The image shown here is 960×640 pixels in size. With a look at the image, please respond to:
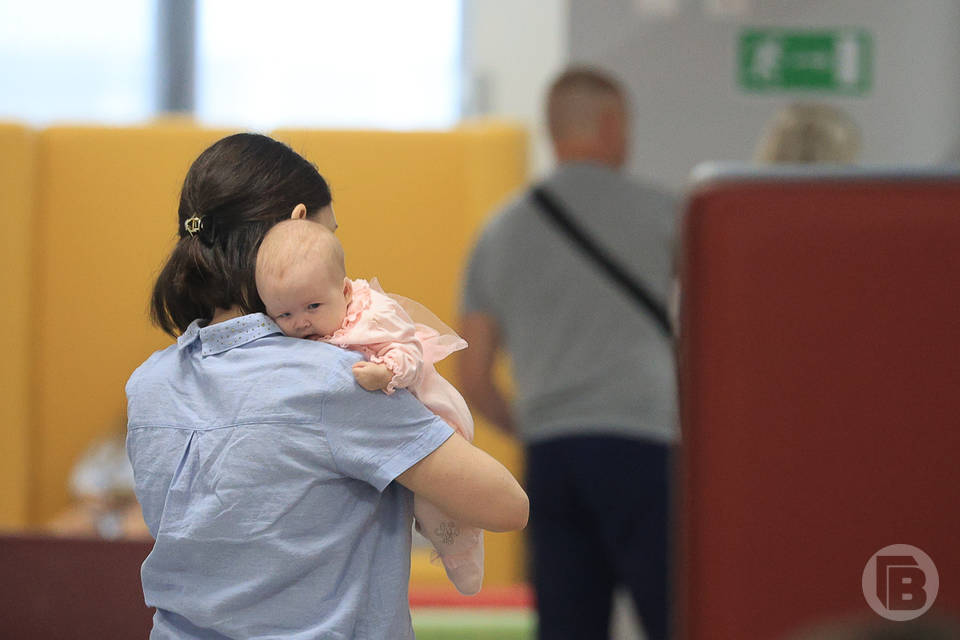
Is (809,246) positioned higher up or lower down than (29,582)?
higher up

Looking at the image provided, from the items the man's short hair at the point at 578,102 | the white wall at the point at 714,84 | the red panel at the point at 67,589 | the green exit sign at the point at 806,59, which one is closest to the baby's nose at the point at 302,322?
the red panel at the point at 67,589

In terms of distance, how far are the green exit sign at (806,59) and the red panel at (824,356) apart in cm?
252

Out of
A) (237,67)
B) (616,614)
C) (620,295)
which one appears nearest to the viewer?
(620,295)

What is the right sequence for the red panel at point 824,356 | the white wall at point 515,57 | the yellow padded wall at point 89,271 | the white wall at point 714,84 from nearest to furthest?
the red panel at point 824,356 < the yellow padded wall at point 89,271 < the white wall at point 714,84 < the white wall at point 515,57

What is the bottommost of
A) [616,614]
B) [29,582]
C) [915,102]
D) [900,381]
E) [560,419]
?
[616,614]

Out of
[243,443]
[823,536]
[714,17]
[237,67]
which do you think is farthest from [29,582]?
[237,67]

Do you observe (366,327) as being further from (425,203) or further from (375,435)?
(425,203)

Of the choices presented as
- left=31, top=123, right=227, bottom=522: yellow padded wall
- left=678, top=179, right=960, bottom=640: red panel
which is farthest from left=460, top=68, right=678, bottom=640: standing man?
left=678, top=179, right=960, bottom=640: red panel

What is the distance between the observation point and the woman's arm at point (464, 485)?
55 centimetres

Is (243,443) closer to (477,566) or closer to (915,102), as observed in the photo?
(477,566)

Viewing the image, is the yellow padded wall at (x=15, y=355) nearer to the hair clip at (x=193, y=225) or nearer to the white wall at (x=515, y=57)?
the hair clip at (x=193, y=225)

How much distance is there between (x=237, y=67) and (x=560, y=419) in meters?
2.93

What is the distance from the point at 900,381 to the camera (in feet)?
1.71

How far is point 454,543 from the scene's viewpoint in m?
0.58
